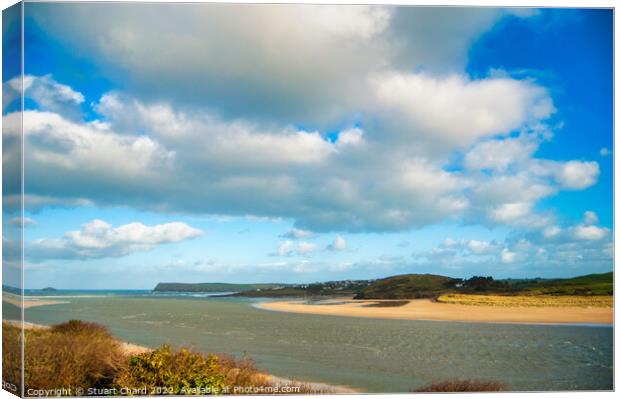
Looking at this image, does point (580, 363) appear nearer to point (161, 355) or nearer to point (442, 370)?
point (442, 370)

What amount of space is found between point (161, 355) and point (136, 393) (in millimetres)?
646

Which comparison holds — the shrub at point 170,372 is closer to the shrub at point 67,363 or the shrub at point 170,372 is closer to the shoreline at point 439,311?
the shrub at point 67,363

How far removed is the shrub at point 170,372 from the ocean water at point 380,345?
1.52m

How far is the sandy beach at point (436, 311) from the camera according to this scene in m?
11.8

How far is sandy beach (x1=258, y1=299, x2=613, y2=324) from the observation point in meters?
11.8

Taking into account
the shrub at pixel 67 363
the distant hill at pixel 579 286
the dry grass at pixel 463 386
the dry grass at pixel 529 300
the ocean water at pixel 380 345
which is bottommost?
the dry grass at pixel 463 386

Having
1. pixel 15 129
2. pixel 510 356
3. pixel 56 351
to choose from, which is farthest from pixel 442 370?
pixel 15 129

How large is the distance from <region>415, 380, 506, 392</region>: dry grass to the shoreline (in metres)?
3.11

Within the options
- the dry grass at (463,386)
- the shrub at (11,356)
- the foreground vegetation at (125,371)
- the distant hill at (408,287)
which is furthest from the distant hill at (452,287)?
the shrub at (11,356)

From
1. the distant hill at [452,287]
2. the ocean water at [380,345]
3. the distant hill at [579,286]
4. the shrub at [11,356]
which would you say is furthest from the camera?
the distant hill at [452,287]

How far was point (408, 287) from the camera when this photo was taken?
1252 cm

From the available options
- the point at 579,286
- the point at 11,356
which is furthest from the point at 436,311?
the point at 11,356

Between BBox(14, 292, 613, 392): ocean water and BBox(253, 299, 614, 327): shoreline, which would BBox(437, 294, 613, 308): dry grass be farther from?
BBox(14, 292, 613, 392): ocean water

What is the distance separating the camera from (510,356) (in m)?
9.45
